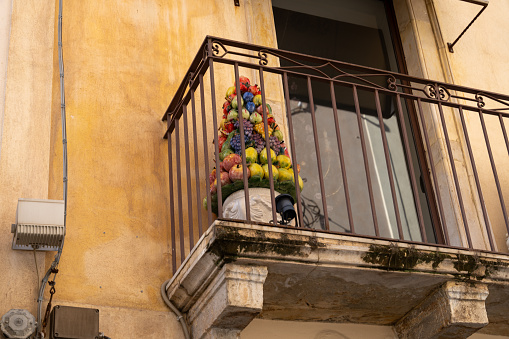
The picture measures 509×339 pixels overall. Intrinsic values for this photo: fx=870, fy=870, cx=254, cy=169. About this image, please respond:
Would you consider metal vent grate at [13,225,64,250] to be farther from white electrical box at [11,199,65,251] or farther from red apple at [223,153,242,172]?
red apple at [223,153,242,172]

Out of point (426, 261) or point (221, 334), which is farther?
point (426, 261)

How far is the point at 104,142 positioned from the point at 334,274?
1702 mm

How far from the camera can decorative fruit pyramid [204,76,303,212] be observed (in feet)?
17.1

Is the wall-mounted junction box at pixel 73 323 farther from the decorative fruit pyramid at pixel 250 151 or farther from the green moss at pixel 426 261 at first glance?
the green moss at pixel 426 261

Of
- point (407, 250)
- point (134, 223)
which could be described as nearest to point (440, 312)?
point (407, 250)

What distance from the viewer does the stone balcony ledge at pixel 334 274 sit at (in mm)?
4598

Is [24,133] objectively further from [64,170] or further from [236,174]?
[236,174]

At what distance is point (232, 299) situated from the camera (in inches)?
180

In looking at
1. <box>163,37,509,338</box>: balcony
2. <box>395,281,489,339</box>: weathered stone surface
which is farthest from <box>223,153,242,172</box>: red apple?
<box>395,281,489,339</box>: weathered stone surface

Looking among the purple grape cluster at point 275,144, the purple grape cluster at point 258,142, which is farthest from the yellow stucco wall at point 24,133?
the purple grape cluster at point 275,144

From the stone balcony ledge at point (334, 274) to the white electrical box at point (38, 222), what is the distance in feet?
2.42

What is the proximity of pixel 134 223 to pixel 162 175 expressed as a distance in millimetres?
419

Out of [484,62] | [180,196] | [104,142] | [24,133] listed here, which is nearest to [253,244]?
[180,196]

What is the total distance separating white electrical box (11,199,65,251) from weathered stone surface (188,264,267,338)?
0.88 metres
